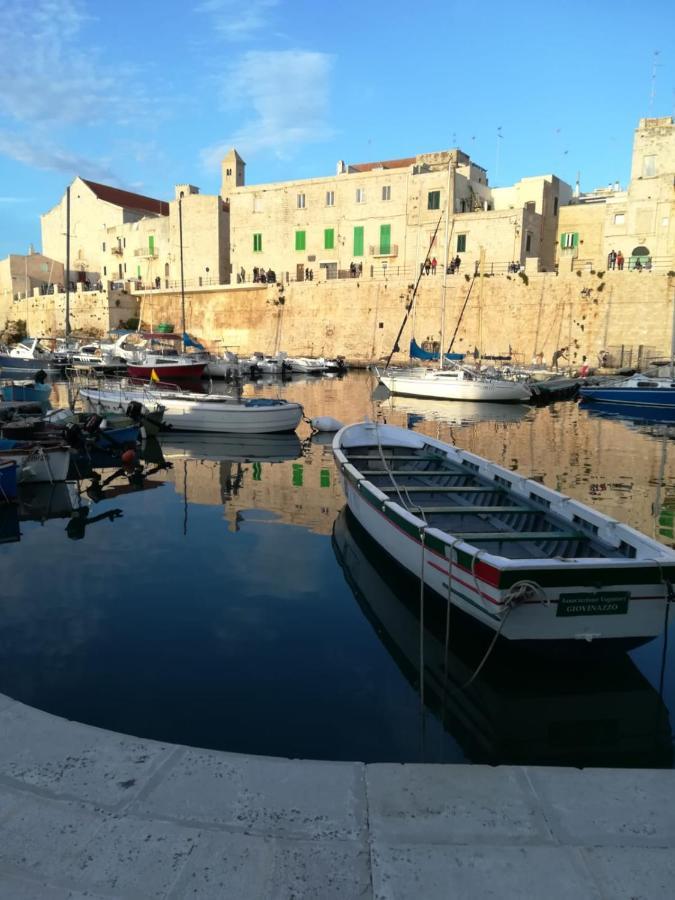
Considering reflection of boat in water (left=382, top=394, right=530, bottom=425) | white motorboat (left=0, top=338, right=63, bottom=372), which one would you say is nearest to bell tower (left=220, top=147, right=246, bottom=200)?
white motorboat (left=0, top=338, right=63, bottom=372)

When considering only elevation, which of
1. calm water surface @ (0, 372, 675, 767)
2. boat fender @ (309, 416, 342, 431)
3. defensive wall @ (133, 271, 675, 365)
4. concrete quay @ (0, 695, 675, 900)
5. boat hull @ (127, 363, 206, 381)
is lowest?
calm water surface @ (0, 372, 675, 767)

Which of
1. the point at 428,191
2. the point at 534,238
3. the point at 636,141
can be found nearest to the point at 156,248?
the point at 428,191

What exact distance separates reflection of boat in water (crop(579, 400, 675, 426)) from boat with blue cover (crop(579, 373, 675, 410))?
14cm

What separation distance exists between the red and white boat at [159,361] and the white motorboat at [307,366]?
19.1 ft

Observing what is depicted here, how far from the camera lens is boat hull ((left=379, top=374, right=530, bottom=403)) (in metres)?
27.1

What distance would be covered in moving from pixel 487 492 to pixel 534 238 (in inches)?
1467

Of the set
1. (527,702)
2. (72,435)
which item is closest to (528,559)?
(527,702)

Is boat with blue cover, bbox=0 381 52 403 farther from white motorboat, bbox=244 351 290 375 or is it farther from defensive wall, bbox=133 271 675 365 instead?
defensive wall, bbox=133 271 675 365

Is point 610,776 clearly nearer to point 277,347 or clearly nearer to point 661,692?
point 661,692

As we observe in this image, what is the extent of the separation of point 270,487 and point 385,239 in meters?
35.3

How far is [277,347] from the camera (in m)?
46.7

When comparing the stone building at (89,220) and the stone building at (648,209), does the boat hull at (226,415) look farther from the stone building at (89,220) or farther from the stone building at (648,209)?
the stone building at (89,220)

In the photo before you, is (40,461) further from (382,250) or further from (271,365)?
(382,250)

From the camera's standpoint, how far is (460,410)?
997 inches
